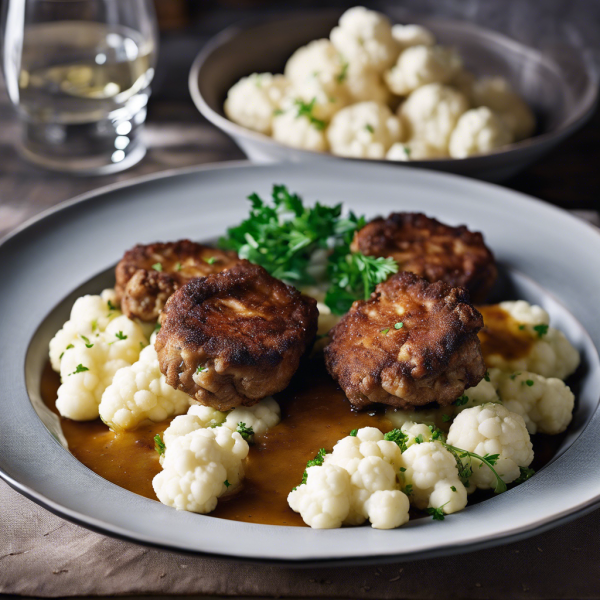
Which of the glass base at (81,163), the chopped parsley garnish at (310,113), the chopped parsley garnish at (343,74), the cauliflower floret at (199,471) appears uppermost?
the chopped parsley garnish at (343,74)

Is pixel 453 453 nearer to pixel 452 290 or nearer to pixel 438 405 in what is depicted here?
pixel 438 405

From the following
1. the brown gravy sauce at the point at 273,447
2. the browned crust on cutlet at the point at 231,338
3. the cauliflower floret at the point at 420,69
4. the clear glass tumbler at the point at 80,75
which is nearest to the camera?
the brown gravy sauce at the point at 273,447

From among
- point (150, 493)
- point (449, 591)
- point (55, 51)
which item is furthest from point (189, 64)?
point (449, 591)

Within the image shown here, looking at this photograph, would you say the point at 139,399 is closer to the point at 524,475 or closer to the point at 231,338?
the point at 231,338

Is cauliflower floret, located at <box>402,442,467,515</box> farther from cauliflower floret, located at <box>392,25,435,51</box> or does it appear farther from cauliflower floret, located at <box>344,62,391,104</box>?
cauliflower floret, located at <box>392,25,435,51</box>

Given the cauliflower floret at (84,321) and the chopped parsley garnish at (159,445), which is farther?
the cauliflower floret at (84,321)

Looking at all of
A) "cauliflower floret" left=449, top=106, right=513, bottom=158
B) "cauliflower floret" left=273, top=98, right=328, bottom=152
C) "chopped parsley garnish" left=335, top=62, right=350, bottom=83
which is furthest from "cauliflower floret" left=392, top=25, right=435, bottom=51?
"cauliflower floret" left=273, top=98, right=328, bottom=152

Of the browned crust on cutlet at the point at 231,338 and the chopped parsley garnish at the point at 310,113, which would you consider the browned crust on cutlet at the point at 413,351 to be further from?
the chopped parsley garnish at the point at 310,113

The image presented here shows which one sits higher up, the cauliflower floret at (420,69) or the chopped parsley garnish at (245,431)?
the cauliflower floret at (420,69)

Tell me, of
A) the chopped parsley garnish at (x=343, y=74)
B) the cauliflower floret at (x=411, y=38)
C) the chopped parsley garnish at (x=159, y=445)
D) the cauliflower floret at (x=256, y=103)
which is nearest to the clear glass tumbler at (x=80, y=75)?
the cauliflower floret at (x=256, y=103)
